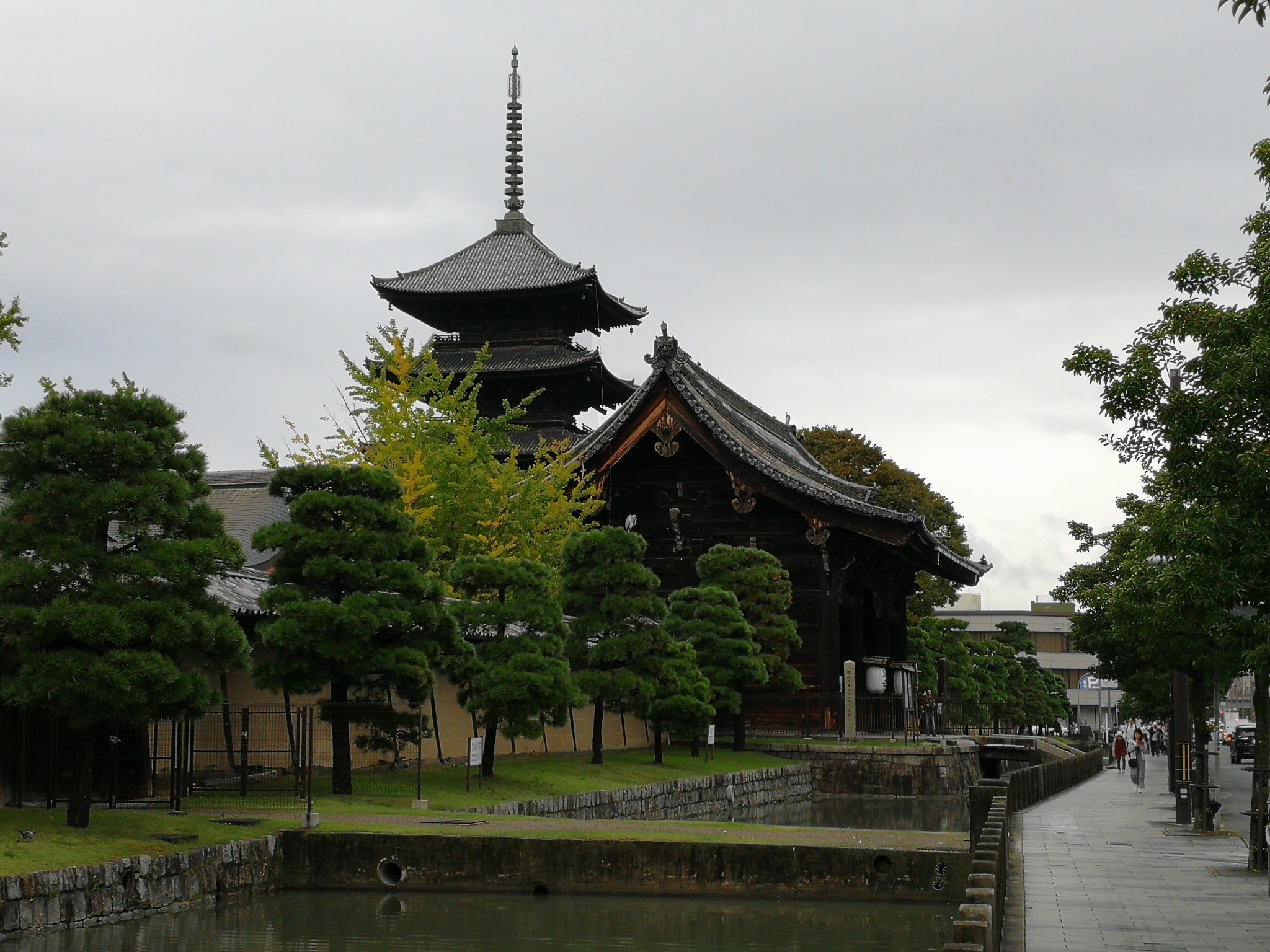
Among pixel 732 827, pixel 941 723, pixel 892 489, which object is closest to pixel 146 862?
pixel 732 827

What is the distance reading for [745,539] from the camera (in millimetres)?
46844

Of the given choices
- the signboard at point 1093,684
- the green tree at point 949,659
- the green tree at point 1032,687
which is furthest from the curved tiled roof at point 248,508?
the signboard at point 1093,684

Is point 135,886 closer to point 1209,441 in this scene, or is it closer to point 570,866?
point 570,866

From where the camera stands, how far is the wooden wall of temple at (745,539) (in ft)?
150

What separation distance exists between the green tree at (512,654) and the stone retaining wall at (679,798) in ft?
4.76

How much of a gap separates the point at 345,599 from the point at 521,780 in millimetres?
5840

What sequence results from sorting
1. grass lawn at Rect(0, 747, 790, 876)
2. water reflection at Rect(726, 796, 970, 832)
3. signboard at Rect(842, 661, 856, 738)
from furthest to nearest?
signboard at Rect(842, 661, 856, 738)
water reflection at Rect(726, 796, 970, 832)
grass lawn at Rect(0, 747, 790, 876)

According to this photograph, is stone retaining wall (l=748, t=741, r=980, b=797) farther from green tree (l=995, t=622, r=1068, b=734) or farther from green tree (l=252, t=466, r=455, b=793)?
green tree (l=995, t=622, r=1068, b=734)

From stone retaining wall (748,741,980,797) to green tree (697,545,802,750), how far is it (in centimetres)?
201

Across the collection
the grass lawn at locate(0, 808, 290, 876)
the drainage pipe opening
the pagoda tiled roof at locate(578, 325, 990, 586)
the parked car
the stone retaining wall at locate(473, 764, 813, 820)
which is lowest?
the parked car

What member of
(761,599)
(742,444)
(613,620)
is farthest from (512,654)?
(742,444)

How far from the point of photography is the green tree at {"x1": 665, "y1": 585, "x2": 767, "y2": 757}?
35.3 metres

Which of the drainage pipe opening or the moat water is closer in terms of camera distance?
the moat water

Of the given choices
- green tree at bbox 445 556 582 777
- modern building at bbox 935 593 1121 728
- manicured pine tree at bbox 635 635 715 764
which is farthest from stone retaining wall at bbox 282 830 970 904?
modern building at bbox 935 593 1121 728
